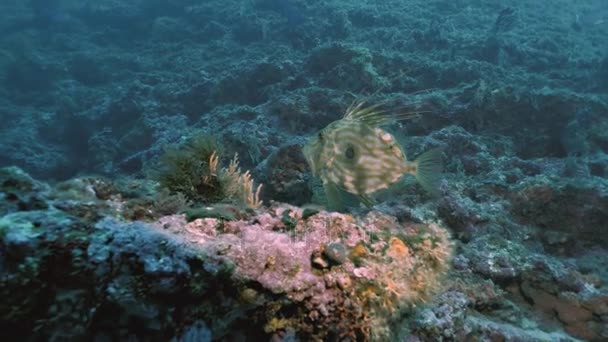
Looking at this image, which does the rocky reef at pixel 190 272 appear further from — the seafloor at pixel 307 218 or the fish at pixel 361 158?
the fish at pixel 361 158

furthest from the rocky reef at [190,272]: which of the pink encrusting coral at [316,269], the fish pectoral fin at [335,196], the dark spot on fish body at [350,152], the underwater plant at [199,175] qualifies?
the underwater plant at [199,175]

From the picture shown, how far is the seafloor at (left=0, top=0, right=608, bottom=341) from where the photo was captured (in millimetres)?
1392

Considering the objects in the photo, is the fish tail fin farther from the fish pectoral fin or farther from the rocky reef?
the rocky reef

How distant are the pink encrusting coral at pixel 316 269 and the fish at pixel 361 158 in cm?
48

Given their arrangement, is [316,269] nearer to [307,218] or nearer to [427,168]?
[307,218]

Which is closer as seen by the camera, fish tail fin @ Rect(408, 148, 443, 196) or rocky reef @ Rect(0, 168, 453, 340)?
rocky reef @ Rect(0, 168, 453, 340)

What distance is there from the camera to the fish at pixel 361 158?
270 centimetres

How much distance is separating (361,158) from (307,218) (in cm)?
79

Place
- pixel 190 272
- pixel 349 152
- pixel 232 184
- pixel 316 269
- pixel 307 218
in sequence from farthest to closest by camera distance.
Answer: pixel 232 184 → pixel 349 152 → pixel 307 218 → pixel 316 269 → pixel 190 272

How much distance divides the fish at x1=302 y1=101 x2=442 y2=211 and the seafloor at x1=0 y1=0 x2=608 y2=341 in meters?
0.31

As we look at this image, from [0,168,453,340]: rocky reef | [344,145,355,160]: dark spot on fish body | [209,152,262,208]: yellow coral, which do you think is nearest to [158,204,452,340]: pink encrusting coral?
[0,168,453,340]: rocky reef

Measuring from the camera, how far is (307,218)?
7.16ft

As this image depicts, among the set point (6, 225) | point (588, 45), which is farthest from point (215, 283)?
point (588, 45)

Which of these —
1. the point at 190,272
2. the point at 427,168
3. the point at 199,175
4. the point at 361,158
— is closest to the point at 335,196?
the point at 361,158
